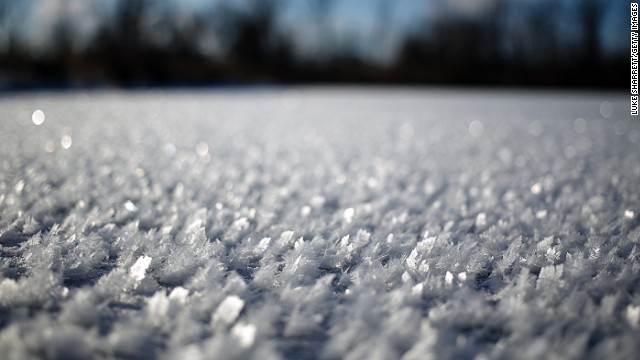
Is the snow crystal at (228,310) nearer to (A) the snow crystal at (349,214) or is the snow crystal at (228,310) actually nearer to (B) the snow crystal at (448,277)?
(B) the snow crystal at (448,277)

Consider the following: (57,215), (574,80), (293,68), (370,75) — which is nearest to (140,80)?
(293,68)

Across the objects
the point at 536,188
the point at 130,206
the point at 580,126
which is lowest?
the point at 580,126

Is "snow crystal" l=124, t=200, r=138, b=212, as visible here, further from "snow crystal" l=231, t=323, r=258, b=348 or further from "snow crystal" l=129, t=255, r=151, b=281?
"snow crystal" l=231, t=323, r=258, b=348

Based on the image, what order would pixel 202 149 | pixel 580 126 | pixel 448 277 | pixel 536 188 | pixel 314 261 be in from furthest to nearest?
pixel 580 126 < pixel 202 149 < pixel 536 188 < pixel 314 261 < pixel 448 277

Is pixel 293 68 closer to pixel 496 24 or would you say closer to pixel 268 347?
pixel 496 24

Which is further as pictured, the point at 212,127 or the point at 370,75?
the point at 370,75

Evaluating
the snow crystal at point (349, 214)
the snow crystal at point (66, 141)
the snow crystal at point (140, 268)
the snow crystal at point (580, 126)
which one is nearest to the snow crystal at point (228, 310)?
the snow crystal at point (140, 268)

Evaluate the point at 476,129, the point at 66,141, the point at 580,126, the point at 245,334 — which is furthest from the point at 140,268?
the point at 580,126

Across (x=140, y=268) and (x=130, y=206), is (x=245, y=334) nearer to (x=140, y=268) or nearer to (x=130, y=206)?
(x=140, y=268)
